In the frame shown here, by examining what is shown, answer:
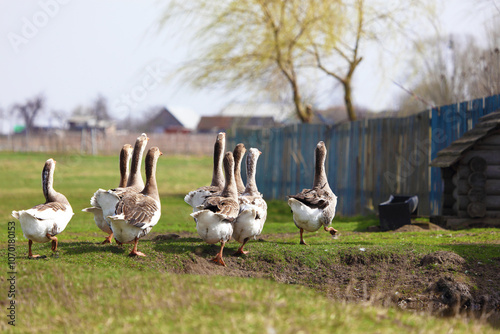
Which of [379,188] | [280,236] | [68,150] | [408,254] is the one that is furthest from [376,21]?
[68,150]

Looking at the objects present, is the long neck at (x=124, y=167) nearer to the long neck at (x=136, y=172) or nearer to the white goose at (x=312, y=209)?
the long neck at (x=136, y=172)

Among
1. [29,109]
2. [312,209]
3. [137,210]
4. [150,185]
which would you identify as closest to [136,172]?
[150,185]

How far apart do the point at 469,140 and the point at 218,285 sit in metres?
8.45

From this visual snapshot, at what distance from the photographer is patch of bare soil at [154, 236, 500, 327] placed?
28.8 feet

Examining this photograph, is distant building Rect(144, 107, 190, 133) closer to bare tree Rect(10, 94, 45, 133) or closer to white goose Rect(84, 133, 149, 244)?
bare tree Rect(10, 94, 45, 133)

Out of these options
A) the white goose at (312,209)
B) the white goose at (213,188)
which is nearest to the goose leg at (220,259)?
the white goose at (213,188)

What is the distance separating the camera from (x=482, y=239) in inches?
462

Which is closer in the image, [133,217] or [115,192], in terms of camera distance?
[133,217]

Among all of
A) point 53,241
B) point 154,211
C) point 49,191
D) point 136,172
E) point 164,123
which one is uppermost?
point 164,123

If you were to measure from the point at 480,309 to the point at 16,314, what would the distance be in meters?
6.15

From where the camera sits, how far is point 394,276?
9.49m

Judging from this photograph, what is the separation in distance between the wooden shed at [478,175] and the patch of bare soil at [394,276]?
371 cm

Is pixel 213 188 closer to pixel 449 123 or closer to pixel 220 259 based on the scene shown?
pixel 220 259

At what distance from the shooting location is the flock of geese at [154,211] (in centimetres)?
905
